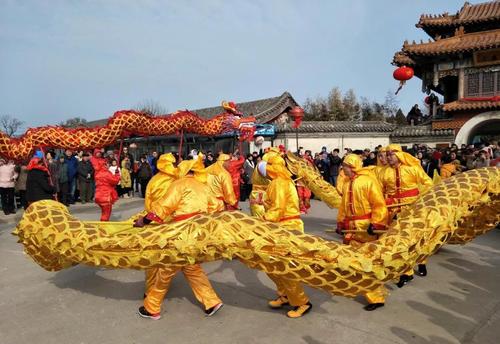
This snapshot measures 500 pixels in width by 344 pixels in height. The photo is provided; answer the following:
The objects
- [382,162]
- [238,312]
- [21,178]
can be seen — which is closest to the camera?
[238,312]

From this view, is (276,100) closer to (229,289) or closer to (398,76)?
(398,76)

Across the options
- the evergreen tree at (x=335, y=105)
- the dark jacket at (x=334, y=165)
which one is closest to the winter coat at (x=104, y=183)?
the dark jacket at (x=334, y=165)

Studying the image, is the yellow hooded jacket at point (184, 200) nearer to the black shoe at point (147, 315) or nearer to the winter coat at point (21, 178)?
the black shoe at point (147, 315)

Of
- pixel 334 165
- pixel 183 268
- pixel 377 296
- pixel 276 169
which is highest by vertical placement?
pixel 276 169

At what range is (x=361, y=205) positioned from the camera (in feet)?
13.3

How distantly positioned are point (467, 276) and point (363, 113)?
31.4 metres

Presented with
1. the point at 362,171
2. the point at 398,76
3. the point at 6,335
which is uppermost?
the point at 398,76

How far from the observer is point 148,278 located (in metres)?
3.75

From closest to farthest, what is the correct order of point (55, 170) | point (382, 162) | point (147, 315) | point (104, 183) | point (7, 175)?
point (147, 315) < point (382, 162) < point (104, 183) < point (7, 175) < point (55, 170)

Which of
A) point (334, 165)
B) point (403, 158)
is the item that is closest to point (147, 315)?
point (403, 158)

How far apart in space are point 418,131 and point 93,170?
1155 cm

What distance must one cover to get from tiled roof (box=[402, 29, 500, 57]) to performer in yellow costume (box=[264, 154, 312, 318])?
1335cm

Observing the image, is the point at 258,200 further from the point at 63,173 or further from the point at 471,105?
the point at 471,105

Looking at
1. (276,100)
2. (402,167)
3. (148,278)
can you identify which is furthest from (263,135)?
(148,278)
